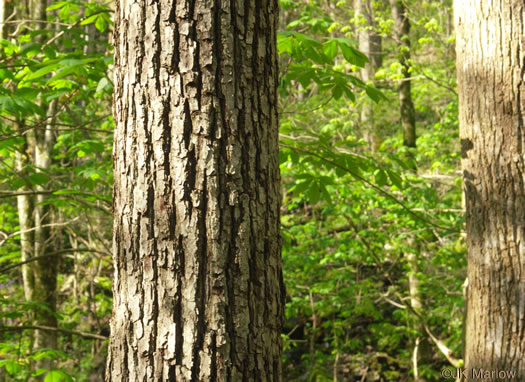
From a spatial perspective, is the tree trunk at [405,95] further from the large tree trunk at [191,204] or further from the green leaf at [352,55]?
the large tree trunk at [191,204]

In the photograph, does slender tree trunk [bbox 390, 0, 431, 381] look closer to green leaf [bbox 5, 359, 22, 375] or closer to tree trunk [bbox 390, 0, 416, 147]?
tree trunk [bbox 390, 0, 416, 147]

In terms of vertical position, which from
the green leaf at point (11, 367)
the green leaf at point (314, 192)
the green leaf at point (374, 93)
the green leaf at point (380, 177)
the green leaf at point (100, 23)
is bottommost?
the green leaf at point (11, 367)

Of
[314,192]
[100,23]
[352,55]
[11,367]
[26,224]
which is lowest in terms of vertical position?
[11,367]

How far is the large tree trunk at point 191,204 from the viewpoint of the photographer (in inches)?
54.3

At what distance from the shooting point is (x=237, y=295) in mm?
1399

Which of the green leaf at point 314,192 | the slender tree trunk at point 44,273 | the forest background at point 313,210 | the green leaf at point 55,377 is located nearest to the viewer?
the green leaf at point 55,377

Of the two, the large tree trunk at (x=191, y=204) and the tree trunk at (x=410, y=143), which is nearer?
the large tree trunk at (x=191, y=204)

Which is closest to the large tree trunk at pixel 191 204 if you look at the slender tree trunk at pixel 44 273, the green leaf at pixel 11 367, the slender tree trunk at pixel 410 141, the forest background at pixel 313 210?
the forest background at pixel 313 210

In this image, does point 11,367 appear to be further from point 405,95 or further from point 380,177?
point 405,95

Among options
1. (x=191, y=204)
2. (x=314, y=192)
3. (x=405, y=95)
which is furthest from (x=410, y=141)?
(x=191, y=204)

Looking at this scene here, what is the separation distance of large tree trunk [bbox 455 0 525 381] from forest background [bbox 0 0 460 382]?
497mm

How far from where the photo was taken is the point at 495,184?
2.88 meters

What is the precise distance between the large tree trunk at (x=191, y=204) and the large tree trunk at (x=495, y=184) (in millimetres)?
1861

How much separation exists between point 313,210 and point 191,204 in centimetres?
631
